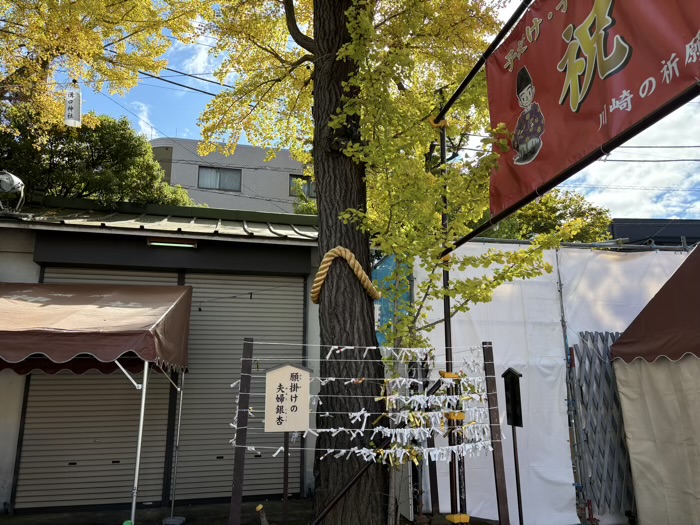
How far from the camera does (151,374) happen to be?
8094 millimetres

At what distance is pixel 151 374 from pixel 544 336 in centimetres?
662

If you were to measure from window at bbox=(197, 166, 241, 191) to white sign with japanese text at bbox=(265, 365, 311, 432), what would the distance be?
2266 centimetres

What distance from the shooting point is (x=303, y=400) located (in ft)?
12.0

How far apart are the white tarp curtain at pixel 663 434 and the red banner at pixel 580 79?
13.6 ft

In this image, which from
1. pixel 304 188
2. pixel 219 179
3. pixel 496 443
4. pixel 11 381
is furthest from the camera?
pixel 219 179

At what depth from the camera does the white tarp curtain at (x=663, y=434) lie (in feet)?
19.7

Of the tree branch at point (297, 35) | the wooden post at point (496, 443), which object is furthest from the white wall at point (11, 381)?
the wooden post at point (496, 443)

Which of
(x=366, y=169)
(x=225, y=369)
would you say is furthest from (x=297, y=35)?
(x=225, y=369)

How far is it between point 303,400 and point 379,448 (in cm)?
74

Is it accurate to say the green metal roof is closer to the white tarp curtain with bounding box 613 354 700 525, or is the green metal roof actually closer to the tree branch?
the tree branch

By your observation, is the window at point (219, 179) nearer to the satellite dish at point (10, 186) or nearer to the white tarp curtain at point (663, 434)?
the satellite dish at point (10, 186)

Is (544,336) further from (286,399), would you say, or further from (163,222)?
(163,222)

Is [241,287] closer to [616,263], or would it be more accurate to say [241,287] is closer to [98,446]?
[98,446]

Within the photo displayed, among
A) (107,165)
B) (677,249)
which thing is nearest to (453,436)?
(677,249)
